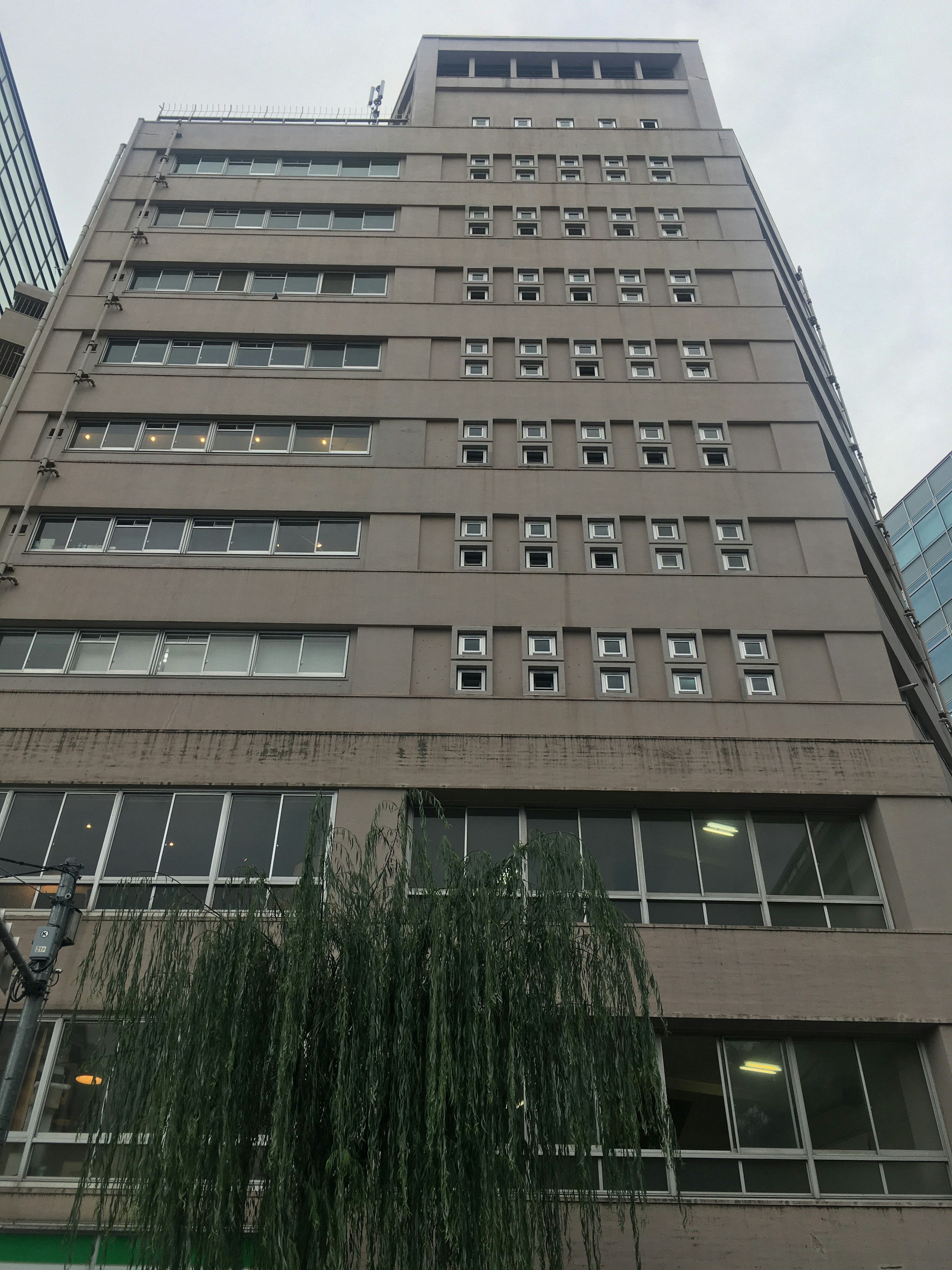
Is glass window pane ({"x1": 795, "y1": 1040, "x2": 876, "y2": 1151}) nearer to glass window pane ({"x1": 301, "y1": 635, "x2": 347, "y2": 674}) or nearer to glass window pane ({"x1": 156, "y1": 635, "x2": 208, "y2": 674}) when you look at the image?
glass window pane ({"x1": 301, "y1": 635, "x2": 347, "y2": 674})

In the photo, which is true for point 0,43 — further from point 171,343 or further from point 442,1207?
point 442,1207

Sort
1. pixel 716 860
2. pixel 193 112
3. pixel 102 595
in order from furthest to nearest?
pixel 193 112, pixel 102 595, pixel 716 860

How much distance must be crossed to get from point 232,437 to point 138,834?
9831 mm

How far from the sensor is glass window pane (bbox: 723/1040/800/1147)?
12922 millimetres

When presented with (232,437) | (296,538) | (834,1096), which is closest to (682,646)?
(834,1096)

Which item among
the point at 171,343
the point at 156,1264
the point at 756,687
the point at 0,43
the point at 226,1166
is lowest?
the point at 156,1264

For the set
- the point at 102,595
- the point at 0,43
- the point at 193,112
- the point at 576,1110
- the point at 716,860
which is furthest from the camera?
the point at 0,43

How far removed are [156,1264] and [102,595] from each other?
13.2 m

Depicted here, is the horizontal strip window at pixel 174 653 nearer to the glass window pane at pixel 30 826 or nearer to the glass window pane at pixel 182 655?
the glass window pane at pixel 182 655

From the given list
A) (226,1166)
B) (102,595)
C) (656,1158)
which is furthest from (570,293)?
(226,1166)

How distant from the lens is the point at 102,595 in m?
18.2

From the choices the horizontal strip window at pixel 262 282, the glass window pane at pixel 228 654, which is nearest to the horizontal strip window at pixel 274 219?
the horizontal strip window at pixel 262 282

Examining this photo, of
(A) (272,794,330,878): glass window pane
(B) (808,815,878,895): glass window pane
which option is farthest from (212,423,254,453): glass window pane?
(B) (808,815,878,895): glass window pane

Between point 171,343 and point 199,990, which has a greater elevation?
point 171,343
